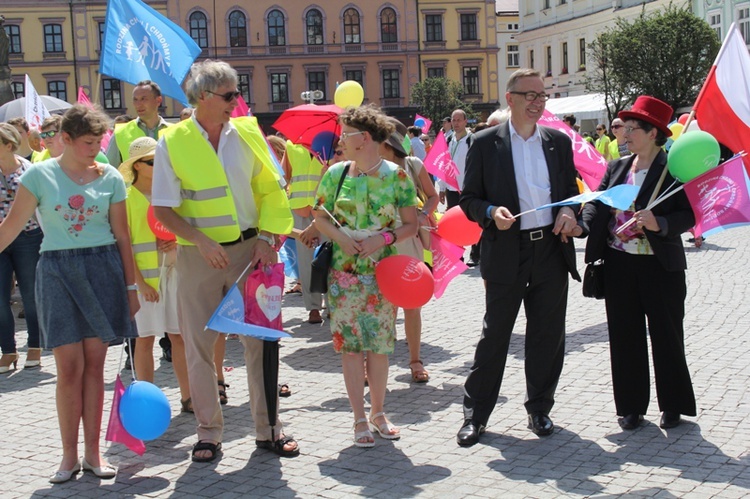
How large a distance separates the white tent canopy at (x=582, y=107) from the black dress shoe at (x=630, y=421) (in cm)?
3377

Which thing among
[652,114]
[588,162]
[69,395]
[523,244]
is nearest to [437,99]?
[588,162]

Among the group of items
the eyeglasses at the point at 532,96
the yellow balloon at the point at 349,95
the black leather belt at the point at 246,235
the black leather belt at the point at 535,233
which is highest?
the yellow balloon at the point at 349,95

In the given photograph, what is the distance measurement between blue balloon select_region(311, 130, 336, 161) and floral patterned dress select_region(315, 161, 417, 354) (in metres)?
2.99

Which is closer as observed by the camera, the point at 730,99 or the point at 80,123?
the point at 80,123

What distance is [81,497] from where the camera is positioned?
16.2 ft

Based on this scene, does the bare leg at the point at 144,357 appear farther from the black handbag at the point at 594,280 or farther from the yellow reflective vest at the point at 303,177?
the yellow reflective vest at the point at 303,177

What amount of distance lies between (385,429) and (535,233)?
143 centimetres

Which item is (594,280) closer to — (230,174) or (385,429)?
(385,429)

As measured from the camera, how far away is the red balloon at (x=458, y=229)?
6.99m

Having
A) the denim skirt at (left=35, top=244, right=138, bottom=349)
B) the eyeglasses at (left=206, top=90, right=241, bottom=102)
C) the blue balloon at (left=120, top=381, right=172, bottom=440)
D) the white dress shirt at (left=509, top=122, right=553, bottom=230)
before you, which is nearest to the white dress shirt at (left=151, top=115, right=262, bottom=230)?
the eyeglasses at (left=206, top=90, right=241, bottom=102)

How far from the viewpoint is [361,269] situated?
563 cm

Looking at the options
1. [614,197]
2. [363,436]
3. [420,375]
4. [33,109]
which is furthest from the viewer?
[33,109]

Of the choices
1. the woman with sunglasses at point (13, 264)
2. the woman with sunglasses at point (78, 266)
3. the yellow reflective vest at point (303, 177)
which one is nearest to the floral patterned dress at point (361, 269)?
the woman with sunglasses at point (78, 266)

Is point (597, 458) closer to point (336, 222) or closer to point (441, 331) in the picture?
point (336, 222)
